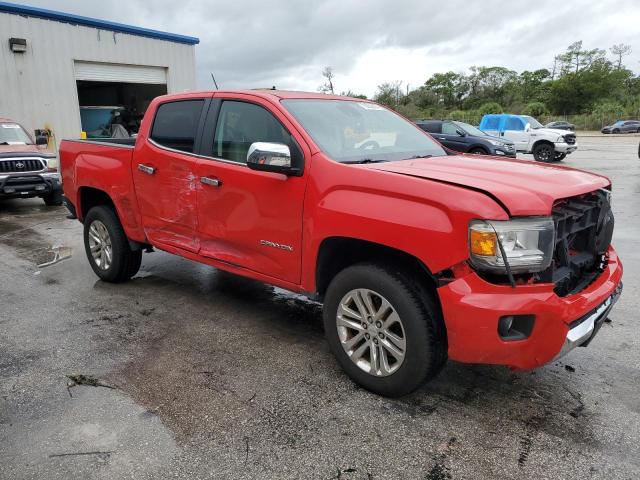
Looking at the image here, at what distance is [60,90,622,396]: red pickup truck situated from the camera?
8.39ft

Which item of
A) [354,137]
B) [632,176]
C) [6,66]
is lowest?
[632,176]

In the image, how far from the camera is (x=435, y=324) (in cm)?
277

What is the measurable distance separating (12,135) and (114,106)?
30.0ft

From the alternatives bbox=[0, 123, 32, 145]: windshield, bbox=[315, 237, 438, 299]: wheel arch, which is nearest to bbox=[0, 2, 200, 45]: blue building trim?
bbox=[0, 123, 32, 145]: windshield

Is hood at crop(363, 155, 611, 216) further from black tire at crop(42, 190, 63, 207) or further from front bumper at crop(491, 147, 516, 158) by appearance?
front bumper at crop(491, 147, 516, 158)

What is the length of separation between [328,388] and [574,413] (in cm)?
143

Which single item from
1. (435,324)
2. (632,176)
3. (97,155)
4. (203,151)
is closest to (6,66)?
(97,155)

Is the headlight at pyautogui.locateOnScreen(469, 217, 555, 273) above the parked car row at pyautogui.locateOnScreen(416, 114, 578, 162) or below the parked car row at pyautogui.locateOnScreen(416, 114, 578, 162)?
above

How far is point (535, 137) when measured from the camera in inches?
767

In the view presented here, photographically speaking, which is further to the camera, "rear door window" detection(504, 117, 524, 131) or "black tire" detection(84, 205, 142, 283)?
"rear door window" detection(504, 117, 524, 131)

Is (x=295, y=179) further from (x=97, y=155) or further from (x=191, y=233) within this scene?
(x=97, y=155)

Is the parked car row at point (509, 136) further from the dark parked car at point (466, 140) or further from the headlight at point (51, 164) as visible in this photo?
the headlight at point (51, 164)

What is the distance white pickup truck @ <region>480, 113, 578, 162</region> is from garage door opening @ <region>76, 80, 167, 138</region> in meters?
13.2

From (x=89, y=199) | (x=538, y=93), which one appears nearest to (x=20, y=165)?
(x=89, y=199)
